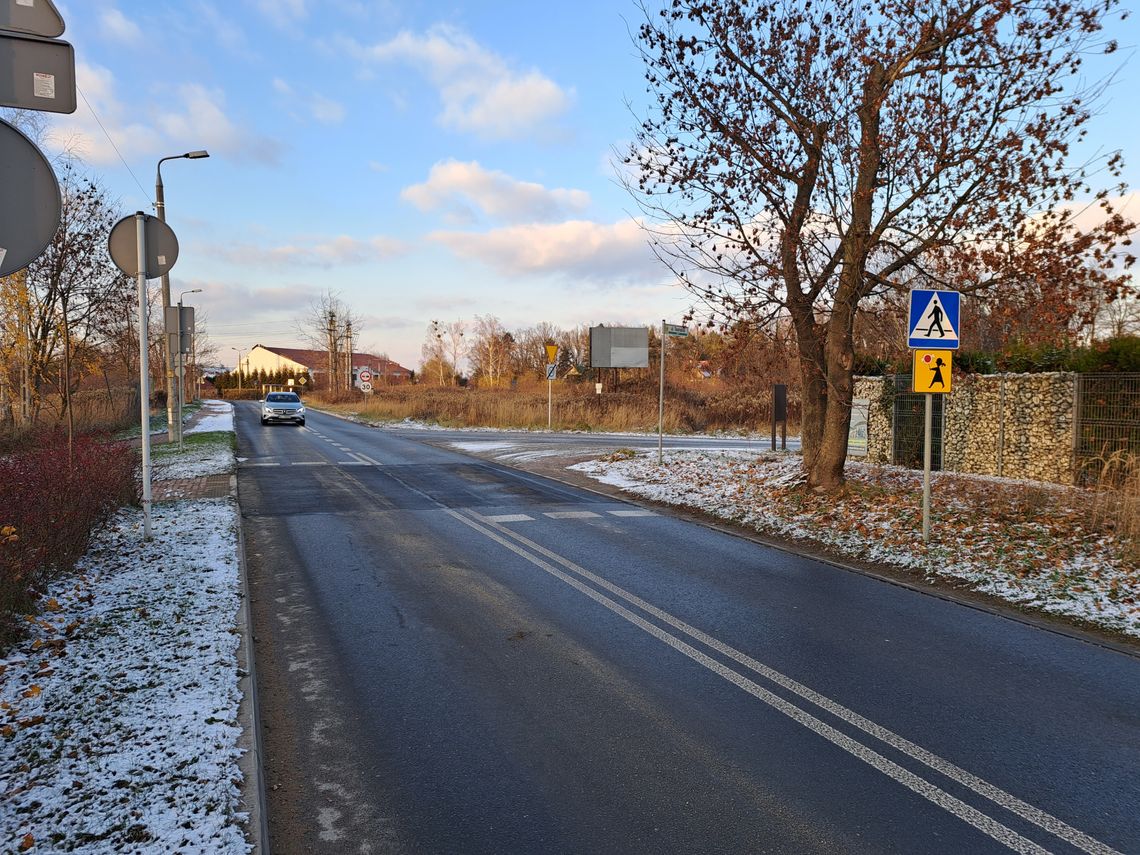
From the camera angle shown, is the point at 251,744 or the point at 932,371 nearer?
the point at 251,744

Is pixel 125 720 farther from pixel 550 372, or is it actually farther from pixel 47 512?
pixel 550 372

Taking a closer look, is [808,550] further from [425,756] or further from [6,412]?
[6,412]

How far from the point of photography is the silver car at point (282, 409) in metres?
37.8

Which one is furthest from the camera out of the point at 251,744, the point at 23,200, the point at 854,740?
the point at 854,740

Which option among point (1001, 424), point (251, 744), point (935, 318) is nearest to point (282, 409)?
point (1001, 424)

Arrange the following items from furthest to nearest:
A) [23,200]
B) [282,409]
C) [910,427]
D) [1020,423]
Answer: [282,409] < [910,427] < [1020,423] < [23,200]

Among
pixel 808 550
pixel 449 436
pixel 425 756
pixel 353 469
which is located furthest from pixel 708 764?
pixel 449 436

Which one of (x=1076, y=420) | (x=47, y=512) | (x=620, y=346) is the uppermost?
(x=620, y=346)

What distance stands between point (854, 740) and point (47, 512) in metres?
6.50

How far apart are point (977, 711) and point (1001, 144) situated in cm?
801

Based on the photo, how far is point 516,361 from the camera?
9938cm

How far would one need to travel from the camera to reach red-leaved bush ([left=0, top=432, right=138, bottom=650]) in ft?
17.0

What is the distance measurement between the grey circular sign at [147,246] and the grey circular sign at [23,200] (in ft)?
14.8

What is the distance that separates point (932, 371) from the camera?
8750mm
